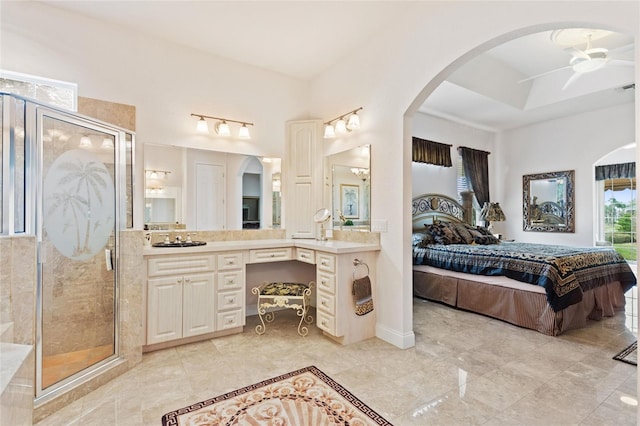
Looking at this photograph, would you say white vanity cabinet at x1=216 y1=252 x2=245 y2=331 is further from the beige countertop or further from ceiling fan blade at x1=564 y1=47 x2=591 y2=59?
ceiling fan blade at x1=564 y1=47 x2=591 y2=59

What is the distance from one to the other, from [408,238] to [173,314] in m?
2.33

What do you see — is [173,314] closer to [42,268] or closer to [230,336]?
[230,336]

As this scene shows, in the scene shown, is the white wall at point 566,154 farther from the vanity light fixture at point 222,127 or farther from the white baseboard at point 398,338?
the vanity light fixture at point 222,127

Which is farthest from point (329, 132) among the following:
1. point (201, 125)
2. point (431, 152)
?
point (431, 152)

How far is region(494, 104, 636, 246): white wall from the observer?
5.11 meters

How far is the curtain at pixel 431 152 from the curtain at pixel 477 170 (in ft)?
1.76

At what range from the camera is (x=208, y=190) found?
3.53 metres

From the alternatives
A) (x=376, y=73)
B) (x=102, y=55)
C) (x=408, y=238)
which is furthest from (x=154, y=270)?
(x=376, y=73)

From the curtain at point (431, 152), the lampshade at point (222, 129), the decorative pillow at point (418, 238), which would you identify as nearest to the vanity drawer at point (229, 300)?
the lampshade at point (222, 129)

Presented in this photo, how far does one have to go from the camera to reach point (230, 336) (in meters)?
3.07

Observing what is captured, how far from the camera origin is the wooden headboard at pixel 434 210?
522 cm

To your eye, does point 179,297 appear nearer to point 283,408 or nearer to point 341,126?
point 283,408

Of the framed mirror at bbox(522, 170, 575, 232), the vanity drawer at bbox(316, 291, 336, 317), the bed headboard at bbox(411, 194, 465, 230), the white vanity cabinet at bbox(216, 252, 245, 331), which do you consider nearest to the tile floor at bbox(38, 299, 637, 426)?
the white vanity cabinet at bbox(216, 252, 245, 331)

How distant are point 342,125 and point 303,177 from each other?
837 millimetres
